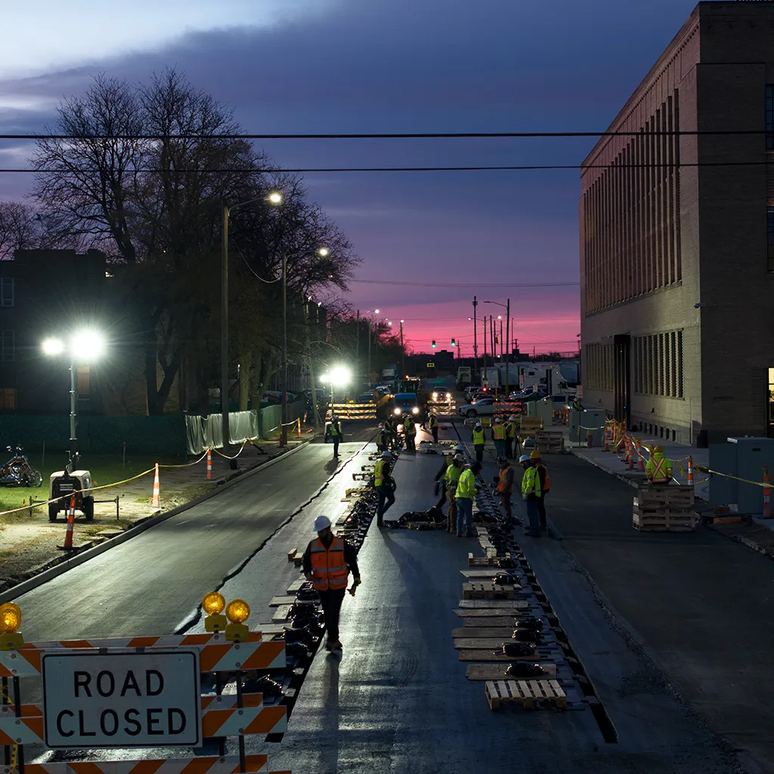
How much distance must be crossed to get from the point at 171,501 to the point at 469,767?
806 inches

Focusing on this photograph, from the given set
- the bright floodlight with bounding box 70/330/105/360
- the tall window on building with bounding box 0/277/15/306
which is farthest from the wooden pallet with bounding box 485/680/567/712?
the tall window on building with bounding box 0/277/15/306

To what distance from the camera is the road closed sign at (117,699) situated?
20.6 feet

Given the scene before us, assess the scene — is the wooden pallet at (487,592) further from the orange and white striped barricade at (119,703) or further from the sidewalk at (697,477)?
the orange and white striped barricade at (119,703)

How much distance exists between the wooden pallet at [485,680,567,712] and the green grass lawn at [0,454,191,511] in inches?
721

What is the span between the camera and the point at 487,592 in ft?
49.3

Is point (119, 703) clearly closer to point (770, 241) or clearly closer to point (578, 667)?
point (578, 667)

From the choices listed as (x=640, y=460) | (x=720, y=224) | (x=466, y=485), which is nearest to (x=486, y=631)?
(x=466, y=485)

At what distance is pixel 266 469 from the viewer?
3884 centimetres

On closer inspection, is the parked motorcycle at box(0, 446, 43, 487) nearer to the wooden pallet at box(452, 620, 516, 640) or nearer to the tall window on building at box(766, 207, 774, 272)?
the wooden pallet at box(452, 620, 516, 640)

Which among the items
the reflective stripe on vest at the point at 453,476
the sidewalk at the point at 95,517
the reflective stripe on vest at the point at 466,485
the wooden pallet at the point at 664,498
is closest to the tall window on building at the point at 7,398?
the sidewalk at the point at 95,517

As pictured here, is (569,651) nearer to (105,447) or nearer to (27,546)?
(27,546)

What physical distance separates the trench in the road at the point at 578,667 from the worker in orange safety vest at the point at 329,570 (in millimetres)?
2636

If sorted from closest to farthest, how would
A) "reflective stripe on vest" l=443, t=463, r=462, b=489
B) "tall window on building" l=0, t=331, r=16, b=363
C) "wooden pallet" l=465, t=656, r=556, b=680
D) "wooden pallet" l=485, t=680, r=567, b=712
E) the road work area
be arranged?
the road work area < "wooden pallet" l=485, t=680, r=567, b=712 < "wooden pallet" l=465, t=656, r=556, b=680 < "reflective stripe on vest" l=443, t=463, r=462, b=489 < "tall window on building" l=0, t=331, r=16, b=363

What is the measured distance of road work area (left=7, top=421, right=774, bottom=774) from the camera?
9.05 m
